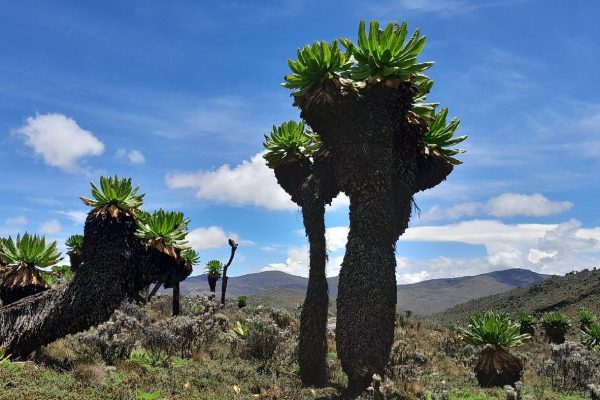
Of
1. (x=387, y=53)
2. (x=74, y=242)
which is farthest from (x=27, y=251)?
(x=74, y=242)

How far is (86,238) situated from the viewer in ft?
36.0

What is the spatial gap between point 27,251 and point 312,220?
7137 mm

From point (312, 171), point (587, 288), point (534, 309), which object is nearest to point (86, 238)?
point (312, 171)

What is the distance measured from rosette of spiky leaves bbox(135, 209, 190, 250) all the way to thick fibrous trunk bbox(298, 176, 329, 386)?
3353 millimetres

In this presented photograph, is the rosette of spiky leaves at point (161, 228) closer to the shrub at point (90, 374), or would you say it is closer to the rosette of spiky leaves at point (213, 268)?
the shrub at point (90, 374)

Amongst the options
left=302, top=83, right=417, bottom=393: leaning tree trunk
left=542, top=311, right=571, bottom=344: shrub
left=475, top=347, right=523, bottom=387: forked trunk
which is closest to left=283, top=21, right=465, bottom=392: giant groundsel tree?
left=302, top=83, right=417, bottom=393: leaning tree trunk

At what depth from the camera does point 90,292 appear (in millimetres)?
10438

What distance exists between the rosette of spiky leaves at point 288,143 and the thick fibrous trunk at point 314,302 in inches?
52.7

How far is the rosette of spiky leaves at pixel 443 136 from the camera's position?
12727 mm

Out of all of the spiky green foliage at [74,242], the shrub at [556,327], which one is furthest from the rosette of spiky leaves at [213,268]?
Answer: the shrub at [556,327]

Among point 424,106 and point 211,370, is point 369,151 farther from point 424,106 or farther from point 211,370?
point 211,370

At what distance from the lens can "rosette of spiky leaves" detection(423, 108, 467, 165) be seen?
41.8 feet

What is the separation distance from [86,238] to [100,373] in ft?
10.9

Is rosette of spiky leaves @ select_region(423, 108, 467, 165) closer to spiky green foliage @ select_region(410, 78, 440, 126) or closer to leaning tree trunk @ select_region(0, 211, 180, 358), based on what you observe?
spiky green foliage @ select_region(410, 78, 440, 126)
